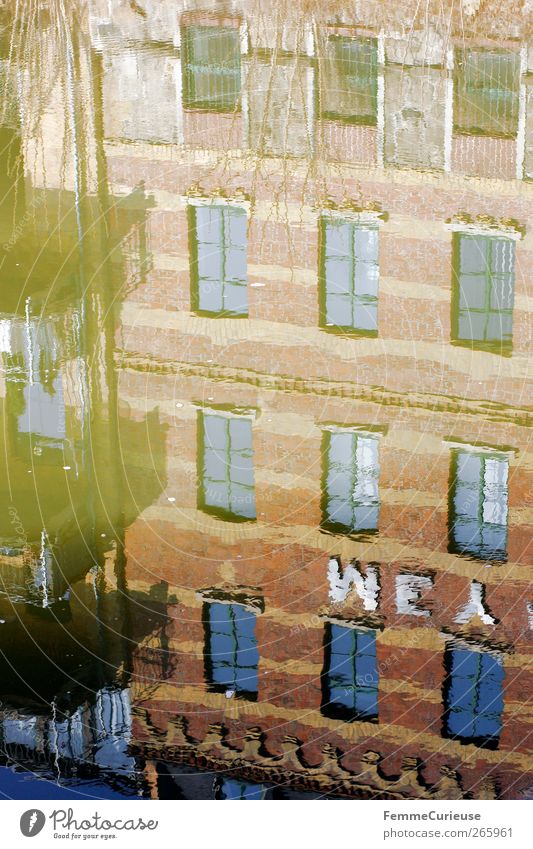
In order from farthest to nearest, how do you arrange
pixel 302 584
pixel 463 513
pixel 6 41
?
pixel 6 41 < pixel 463 513 < pixel 302 584

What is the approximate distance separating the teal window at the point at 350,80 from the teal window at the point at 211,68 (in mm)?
1478

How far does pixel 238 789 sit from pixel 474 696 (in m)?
2.43

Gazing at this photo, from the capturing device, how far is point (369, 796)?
39.6 feet

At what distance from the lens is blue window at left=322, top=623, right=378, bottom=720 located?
42.2ft

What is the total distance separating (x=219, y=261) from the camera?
61.3 ft

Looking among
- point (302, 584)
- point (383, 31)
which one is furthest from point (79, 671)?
point (383, 31)

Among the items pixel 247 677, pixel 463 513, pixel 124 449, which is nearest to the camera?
pixel 247 677

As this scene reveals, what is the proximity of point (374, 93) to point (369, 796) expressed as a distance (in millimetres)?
12676

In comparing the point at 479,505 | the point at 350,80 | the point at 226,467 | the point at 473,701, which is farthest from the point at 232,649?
the point at 350,80

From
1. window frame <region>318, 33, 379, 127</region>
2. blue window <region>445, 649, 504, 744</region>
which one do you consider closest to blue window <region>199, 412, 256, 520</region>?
blue window <region>445, 649, 504, 744</region>

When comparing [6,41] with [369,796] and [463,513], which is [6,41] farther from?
[369,796]

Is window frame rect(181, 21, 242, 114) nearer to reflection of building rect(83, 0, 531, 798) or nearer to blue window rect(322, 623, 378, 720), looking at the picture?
reflection of building rect(83, 0, 531, 798)

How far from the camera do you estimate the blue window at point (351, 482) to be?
48.4 ft
